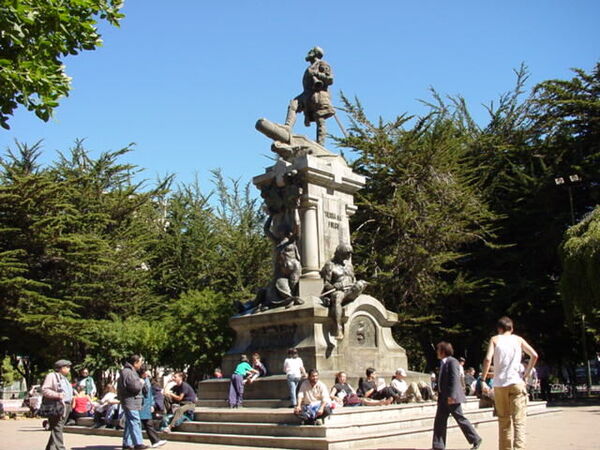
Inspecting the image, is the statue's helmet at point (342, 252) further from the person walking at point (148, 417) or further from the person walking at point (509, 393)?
the person walking at point (509, 393)

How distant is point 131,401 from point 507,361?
589cm

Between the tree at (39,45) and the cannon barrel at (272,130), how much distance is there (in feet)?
18.3

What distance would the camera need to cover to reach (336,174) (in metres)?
16.0

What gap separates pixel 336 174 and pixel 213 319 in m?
13.4

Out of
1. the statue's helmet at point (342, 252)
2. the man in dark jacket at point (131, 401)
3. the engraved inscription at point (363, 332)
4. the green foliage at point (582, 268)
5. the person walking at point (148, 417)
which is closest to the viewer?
the man in dark jacket at point (131, 401)

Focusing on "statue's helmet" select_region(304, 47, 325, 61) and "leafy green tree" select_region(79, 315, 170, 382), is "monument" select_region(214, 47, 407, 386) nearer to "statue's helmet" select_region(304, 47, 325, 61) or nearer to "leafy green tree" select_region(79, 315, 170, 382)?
"statue's helmet" select_region(304, 47, 325, 61)

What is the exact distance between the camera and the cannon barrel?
16.1 meters

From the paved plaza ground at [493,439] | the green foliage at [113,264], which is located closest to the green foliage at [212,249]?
the green foliage at [113,264]

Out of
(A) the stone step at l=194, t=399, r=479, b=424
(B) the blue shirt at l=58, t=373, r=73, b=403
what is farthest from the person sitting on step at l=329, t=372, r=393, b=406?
(B) the blue shirt at l=58, t=373, r=73, b=403

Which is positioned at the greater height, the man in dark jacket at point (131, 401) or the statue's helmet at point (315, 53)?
the statue's helmet at point (315, 53)

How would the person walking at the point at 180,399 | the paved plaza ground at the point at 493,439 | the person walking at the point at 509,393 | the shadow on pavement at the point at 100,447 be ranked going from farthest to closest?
the person walking at the point at 180,399
the shadow on pavement at the point at 100,447
the paved plaza ground at the point at 493,439
the person walking at the point at 509,393

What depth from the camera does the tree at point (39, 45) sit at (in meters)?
9.78

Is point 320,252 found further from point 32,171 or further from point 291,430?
point 32,171

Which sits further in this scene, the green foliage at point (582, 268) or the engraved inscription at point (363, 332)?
the green foliage at point (582, 268)
